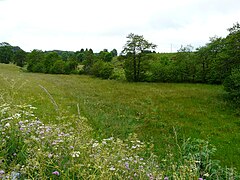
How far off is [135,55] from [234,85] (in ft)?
72.2

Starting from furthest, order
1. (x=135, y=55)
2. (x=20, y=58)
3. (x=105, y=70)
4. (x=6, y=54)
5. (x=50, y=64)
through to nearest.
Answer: (x=6, y=54) < (x=20, y=58) < (x=50, y=64) < (x=105, y=70) < (x=135, y=55)

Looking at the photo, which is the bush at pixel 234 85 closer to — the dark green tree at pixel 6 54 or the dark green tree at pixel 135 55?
the dark green tree at pixel 135 55

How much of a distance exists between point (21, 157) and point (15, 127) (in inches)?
26.0

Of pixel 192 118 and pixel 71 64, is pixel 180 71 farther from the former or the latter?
pixel 71 64

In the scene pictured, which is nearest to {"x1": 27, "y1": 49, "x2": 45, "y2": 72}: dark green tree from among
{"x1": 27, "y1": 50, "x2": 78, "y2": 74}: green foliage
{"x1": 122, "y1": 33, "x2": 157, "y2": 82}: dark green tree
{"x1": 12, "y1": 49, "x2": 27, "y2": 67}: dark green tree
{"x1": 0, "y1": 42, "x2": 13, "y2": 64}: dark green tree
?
{"x1": 27, "y1": 50, "x2": 78, "y2": 74}: green foliage

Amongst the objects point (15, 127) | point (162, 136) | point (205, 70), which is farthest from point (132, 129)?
point (205, 70)

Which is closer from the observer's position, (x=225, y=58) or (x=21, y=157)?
(x=21, y=157)

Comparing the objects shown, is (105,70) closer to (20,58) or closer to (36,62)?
(36,62)

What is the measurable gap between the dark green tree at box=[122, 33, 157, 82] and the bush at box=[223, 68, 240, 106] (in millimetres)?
20665

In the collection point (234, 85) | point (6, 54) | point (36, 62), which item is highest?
point (6, 54)

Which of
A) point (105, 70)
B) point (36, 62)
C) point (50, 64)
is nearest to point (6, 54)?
point (36, 62)

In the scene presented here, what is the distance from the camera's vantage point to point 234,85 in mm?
16562

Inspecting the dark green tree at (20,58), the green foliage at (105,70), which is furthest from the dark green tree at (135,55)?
the dark green tree at (20,58)

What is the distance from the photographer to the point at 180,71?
120 feet
